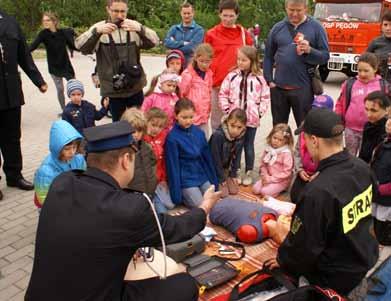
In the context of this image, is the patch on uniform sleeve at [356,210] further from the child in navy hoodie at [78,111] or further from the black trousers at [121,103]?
the child in navy hoodie at [78,111]

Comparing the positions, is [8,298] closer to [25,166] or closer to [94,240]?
[94,240]

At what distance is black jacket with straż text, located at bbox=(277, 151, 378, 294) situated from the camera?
8.45 feet

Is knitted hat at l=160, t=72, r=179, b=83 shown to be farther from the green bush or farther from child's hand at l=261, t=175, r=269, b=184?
the green bush

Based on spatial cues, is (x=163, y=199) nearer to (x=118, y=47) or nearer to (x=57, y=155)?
(x=57, y=155)

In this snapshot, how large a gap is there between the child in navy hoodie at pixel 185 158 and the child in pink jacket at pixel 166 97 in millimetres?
365

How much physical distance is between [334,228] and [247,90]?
9.58 ft

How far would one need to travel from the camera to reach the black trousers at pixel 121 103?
510 cm

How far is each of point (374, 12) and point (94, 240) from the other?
Answer: 11402 millimetres

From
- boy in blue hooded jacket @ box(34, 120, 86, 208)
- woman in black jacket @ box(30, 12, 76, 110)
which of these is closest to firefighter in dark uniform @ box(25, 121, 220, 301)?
boy in blue hooded jacket @ box(34, 120, 86, 208)

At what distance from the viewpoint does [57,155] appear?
3.85 meters

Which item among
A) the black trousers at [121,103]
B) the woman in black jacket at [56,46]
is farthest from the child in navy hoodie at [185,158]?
the woman in black jacket at [56,46]

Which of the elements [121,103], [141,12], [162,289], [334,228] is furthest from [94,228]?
[141,12]

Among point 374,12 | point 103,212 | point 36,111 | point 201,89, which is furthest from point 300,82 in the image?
point 374,12

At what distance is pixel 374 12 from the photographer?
11375mm
